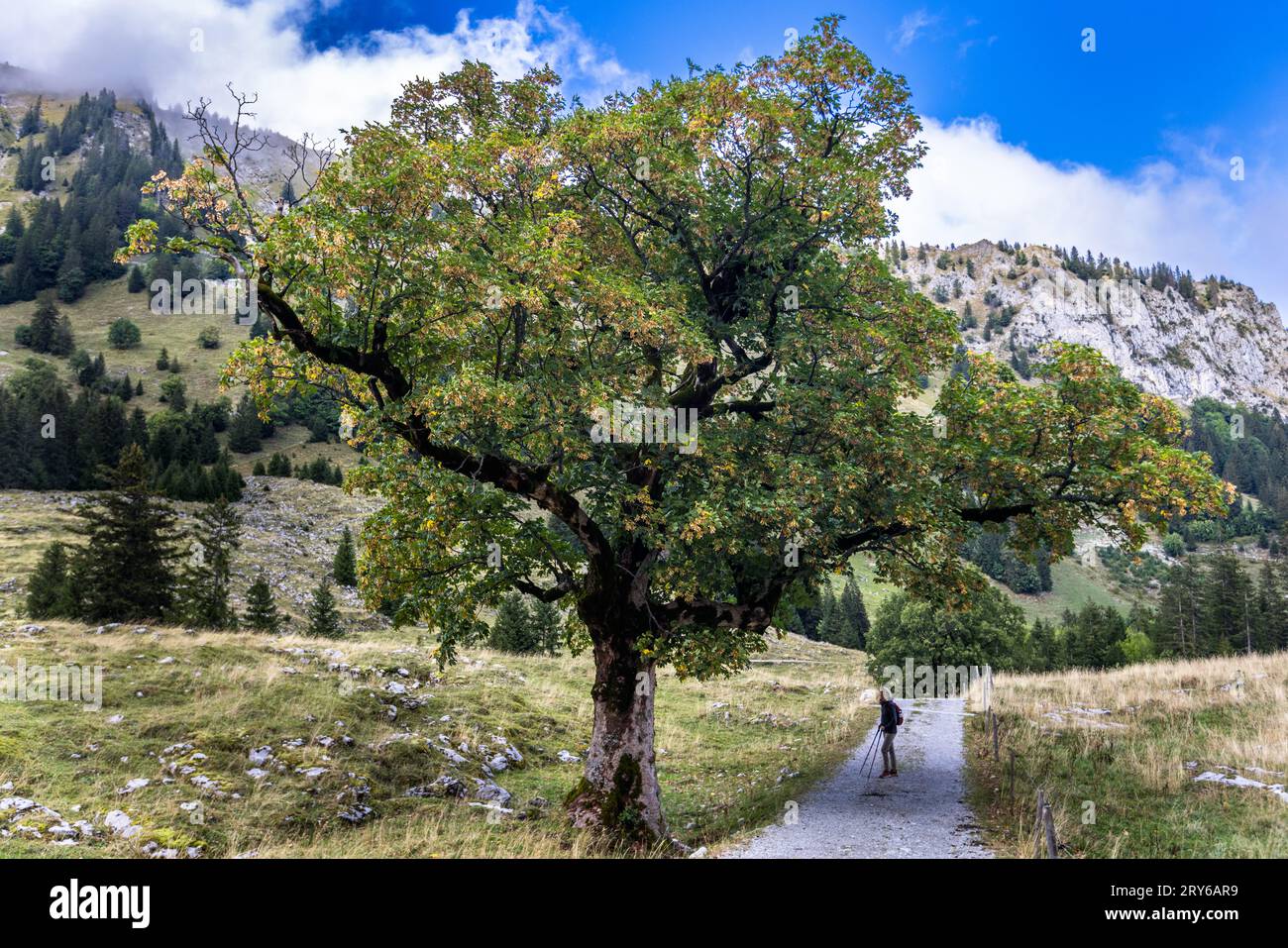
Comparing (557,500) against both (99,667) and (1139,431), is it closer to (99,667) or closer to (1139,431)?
(1139,431)

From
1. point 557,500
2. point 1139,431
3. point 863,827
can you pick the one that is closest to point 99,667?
point 557,500

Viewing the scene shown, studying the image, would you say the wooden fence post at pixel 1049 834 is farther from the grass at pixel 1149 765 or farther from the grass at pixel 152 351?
the grass at pixel 152 351

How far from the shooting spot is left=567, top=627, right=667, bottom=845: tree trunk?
13.9m

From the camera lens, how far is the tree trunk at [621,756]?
45.6 ft

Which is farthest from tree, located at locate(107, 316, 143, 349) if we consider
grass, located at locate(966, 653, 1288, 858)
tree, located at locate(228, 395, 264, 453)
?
grass, located at locate(966, 653, 1288, 858)

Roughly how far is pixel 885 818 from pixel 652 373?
33.9ft

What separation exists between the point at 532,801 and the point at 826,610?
9760cm

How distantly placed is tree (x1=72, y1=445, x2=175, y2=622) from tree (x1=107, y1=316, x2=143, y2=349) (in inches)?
5555

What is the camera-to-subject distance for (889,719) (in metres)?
18.6

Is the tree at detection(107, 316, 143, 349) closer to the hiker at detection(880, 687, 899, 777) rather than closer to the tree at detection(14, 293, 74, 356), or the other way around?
the tree at detection(14, 293, 74, 356)

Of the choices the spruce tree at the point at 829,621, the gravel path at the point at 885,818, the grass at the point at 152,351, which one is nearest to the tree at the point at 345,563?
the gravel path at the point at 885,818

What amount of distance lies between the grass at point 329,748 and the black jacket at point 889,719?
89.9 inches

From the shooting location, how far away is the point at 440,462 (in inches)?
510

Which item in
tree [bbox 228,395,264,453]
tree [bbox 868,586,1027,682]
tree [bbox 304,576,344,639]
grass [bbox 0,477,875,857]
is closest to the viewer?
grass [bbox 0,477,875,857]
